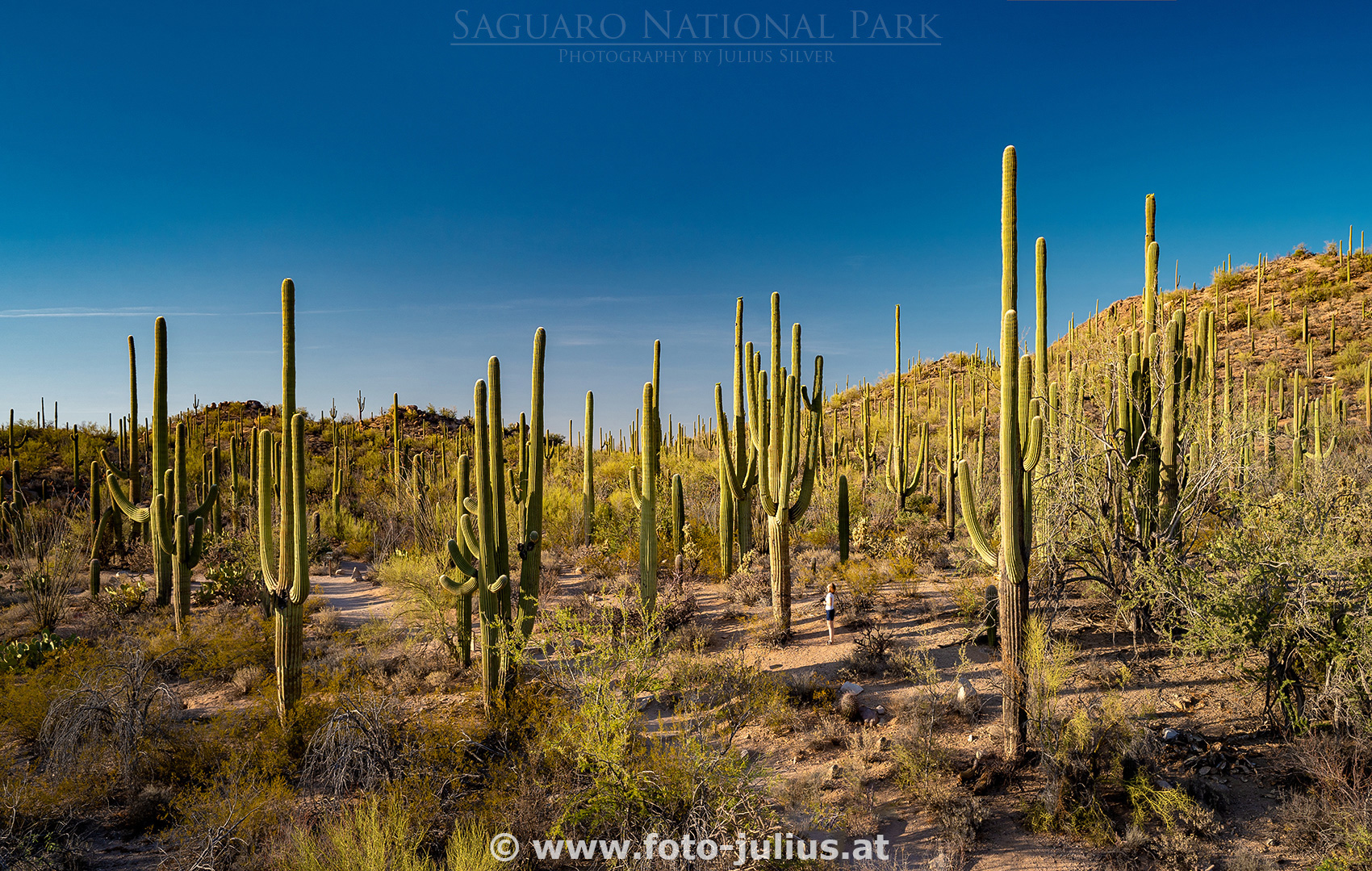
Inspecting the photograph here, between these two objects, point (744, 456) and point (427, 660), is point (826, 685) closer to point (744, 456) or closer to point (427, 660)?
point (744, 456)

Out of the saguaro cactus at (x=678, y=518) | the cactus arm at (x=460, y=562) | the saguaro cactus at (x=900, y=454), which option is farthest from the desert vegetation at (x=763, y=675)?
the saguaro cactus at (x=900, y=454)

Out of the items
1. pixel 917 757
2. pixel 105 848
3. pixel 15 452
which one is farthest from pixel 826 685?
pixel 15 452

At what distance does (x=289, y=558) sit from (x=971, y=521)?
21.8 ft

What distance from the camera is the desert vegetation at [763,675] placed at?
16.6 ft

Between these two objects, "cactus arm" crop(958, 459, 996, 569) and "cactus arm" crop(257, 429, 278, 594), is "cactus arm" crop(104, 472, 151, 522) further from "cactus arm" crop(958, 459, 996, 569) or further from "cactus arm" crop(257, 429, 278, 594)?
"cactus arm" crop(958, 459, 996, 569)

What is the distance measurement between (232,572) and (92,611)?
6.37 feet

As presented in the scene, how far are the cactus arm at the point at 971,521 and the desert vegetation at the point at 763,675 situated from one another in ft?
0.16

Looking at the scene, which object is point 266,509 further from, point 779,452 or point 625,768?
point 779,452

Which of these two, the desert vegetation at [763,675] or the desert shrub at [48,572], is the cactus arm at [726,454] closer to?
the desert vegetation at [763,675]

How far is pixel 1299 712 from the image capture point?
5953mm

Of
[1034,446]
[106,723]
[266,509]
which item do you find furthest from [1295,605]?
[106,723]

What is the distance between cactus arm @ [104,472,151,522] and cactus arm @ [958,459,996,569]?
421 inches

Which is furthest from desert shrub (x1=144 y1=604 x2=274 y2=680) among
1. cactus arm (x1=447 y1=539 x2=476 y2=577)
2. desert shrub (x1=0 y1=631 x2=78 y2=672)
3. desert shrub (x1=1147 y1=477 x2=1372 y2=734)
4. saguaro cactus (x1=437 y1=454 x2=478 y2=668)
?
desert shrub (x1=1147 y1=477 x2=1372 y2=734)

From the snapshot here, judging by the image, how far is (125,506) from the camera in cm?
950
